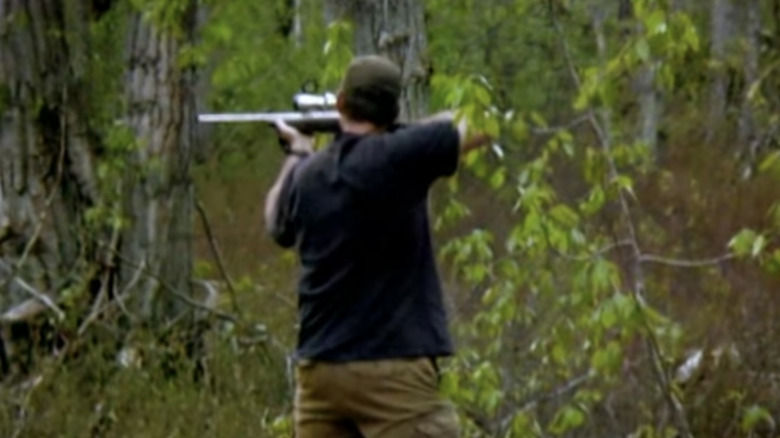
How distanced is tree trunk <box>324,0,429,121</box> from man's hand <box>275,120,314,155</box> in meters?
0.58

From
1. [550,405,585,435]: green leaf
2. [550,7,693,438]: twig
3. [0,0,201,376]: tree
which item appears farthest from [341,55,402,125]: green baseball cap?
[0,0,201,376]: tree

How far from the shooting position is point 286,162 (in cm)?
697

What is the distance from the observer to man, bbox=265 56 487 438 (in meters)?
6.50

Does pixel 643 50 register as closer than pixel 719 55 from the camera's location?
Yes

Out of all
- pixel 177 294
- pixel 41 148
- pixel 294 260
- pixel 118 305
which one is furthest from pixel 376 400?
pixel 41 148

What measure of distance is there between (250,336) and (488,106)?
13.6 feet

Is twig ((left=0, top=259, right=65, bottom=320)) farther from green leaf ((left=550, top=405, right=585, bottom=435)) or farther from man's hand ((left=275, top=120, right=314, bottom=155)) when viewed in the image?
man's hand ((left=275, top=120, right=314, bottom=155))

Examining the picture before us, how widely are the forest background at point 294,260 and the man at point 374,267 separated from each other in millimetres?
275

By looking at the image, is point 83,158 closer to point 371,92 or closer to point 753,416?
point 753,416

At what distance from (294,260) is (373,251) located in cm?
378

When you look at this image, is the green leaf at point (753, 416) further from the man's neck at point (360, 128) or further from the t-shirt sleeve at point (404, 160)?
the man's neck at point (360, 128)

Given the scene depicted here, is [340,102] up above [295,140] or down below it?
above

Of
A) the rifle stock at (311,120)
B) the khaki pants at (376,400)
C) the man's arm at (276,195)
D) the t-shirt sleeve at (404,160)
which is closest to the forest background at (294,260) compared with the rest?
the t-shirt sleeve at (404,160)

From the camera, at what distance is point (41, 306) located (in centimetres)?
1133
